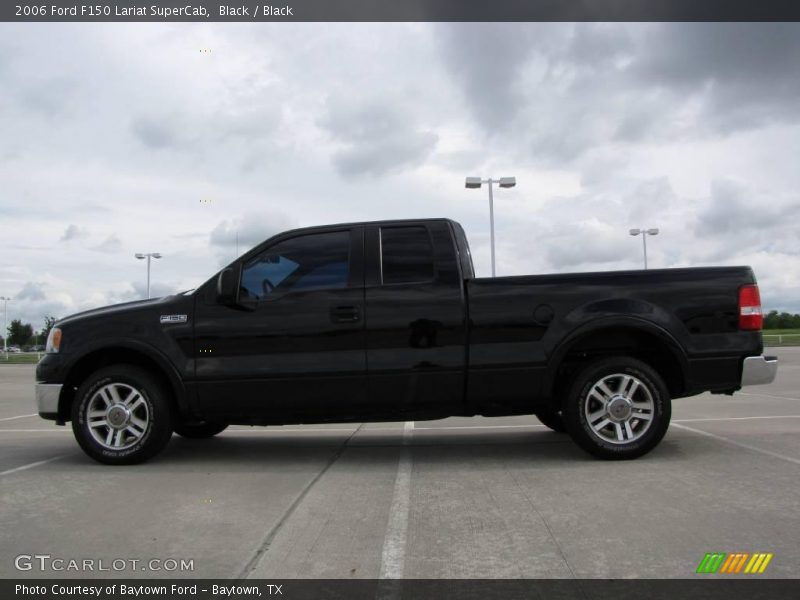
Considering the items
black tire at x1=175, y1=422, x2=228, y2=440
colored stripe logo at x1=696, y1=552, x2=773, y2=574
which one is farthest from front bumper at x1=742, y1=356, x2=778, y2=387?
black tire at x1=175, y1=422, x2=228, y2=440

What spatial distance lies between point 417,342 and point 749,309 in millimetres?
2718

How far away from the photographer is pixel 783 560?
3162mm

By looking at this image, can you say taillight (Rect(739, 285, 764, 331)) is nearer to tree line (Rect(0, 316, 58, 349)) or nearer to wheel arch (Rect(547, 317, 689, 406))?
wheel arch (Rect(547, 317, 689, 406))

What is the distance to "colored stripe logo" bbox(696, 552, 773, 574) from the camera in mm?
3080

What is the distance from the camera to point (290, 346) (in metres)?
5.45

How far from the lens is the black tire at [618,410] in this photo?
534cm

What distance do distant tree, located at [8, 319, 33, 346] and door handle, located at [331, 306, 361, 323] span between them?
133 m

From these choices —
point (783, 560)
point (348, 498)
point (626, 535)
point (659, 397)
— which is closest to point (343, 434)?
point (348, 498)

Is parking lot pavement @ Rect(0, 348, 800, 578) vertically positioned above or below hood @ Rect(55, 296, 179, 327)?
below

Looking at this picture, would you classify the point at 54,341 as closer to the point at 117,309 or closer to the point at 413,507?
the point at 117,309

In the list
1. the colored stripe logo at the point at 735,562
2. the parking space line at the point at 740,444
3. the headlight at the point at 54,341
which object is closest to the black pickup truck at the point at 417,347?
the headlight at the point at 54,341

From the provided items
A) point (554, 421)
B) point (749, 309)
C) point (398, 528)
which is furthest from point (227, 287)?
point (749, 309)
